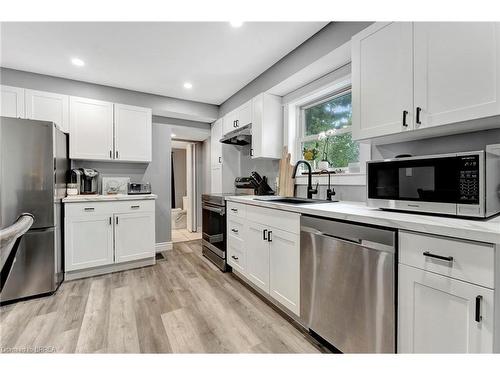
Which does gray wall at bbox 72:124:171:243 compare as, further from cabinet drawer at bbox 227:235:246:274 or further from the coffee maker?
cabinet drawer at bbox 227:235:246:274

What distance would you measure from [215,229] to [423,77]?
253 centimetres

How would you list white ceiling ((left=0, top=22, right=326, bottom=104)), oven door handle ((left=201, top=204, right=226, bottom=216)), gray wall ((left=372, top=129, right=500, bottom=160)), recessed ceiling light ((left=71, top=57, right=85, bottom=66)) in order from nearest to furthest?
1. gray wall ((left=372, top=129, right=500, bottom=160))
2. white ceiling ((left=0, top=22, right=326, bottom=104))
3. recessed ceiling light ((left=71, top=57, right=85, bottom=66))
4. oven door handle ((left=201, top=204, right=226, bottom=216))

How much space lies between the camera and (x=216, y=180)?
3.94m

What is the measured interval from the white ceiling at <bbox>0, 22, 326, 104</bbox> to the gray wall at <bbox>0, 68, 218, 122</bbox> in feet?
0.33

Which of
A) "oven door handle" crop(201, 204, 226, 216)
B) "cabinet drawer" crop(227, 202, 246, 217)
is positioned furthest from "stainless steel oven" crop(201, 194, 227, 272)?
"cabinet drawer" crop(227, 202, 246, 217)

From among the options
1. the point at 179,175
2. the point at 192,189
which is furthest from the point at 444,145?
the point at 179,175

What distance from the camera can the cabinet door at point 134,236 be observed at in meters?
2.77

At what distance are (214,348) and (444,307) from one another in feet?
4.24

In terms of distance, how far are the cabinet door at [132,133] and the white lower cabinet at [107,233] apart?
74 centimetres

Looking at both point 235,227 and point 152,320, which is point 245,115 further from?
point 152,320

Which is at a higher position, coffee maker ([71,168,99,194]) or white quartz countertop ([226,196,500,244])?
coffee maker ([71,168,99,194])

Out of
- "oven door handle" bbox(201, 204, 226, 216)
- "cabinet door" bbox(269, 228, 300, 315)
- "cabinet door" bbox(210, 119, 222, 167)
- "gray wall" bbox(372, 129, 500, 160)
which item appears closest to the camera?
"gray wall" bbox(372, 129, 500, 160)

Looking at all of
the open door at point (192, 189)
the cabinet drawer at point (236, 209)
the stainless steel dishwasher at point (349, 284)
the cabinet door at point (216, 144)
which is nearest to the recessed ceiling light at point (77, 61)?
the cabinet door at point (216, 144)

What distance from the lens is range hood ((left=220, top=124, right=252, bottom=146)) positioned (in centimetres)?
292
